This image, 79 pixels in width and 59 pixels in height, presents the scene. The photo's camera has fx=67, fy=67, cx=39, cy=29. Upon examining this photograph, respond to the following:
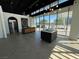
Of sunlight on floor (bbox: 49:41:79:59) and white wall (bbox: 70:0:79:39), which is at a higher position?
white wall (bbox: 70:0:79:39)

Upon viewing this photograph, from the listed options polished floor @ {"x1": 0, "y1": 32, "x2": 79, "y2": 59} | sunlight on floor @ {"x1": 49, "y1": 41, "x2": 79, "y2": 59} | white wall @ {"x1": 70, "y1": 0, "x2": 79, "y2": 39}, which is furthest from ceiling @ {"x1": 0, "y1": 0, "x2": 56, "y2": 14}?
sunlight on floor @ {"x1": 49, "y1": 41, "x2": 79, "y2": 59}

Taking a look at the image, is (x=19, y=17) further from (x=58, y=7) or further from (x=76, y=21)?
(x=76, y=21)

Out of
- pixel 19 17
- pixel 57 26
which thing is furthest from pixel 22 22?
pixel 57 26

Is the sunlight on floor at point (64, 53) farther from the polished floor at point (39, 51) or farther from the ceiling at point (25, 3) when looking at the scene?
the ceiling at point (25, 3)

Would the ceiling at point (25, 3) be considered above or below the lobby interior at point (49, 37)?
above

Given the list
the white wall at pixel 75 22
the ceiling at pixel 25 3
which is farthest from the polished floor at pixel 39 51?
the ceiling at pixel 25 3

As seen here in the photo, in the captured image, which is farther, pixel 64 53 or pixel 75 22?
pixel 75 22

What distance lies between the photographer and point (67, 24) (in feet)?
24.6

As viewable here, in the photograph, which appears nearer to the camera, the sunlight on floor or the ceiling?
the sunlight on floor

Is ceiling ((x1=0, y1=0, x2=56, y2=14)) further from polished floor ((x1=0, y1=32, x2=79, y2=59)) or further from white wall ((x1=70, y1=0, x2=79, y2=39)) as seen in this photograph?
polished floor ((x1=0, y1=32, x2=79, y2=59))

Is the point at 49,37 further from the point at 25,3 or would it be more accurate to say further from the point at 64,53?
the point at 25,3

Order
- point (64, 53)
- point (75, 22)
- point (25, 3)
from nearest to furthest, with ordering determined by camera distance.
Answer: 1. point (64, 53)
2. point (75, 22)
3. point (25, 3)

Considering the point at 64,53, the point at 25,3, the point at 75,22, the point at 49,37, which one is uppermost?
the point at 25,3

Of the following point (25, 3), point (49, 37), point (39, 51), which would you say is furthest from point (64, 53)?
point (25, 3)
